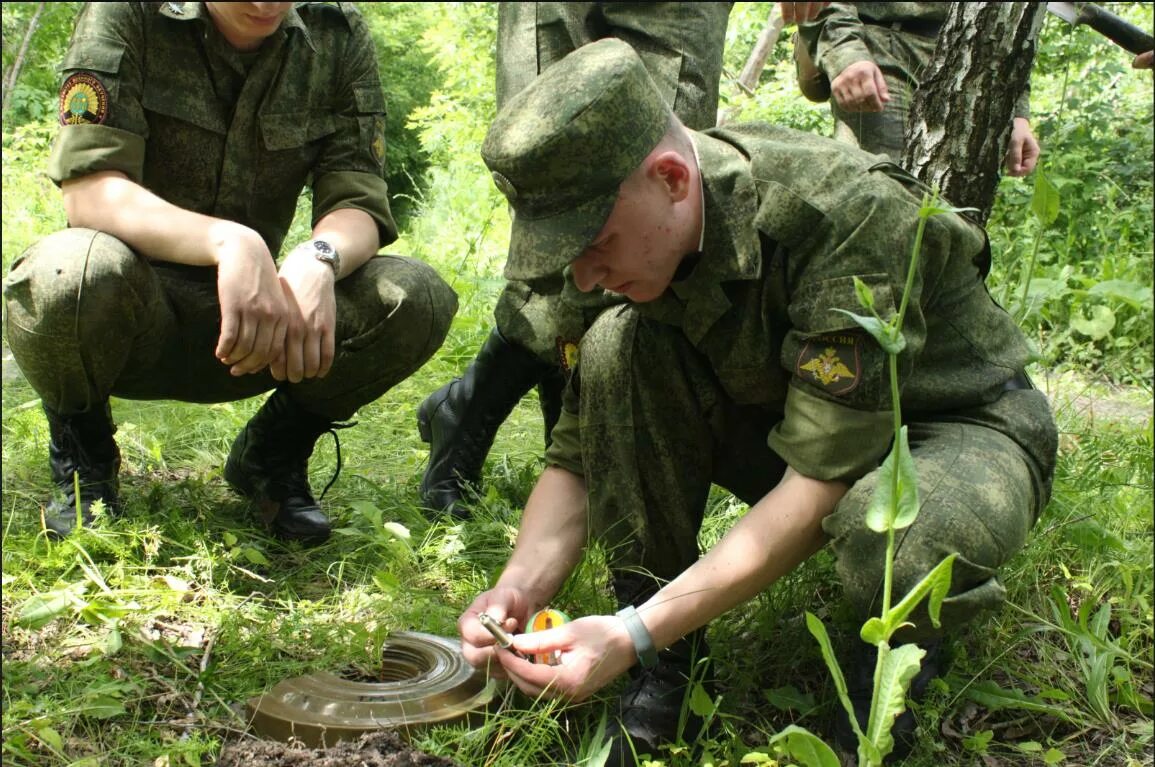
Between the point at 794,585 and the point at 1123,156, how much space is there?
5.25 m

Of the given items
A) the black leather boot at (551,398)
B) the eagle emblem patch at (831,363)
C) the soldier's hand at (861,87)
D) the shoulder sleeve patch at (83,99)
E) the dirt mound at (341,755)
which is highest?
the shoulder sleeve patch at (83,99)

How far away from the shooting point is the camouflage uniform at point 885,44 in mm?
4414

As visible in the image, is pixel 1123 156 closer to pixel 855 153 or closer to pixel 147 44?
pixel 855 153

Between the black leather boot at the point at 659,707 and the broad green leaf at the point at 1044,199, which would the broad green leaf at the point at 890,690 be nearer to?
the black leather boot at the point at 659,707

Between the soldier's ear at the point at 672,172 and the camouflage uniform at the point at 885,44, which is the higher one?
the soldier's ear at the point at 672,172

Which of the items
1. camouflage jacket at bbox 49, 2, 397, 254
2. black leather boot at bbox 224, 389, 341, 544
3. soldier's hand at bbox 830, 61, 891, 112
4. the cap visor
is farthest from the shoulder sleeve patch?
soldier's hand at bbox 830, 61, 891, 112

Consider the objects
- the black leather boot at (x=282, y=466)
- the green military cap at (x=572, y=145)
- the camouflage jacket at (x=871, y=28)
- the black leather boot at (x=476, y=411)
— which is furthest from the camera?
the camouflage jacket at (x=871, y=28)

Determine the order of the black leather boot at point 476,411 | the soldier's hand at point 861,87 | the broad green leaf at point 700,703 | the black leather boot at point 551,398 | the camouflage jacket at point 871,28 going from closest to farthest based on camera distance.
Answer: the broad green leaf at point 700,703 → the black leather boot at point 476,411 → the black leather boot at point 551,398 → the soldier's hand at point 861,87 → the camouflage jacket at point 871,28

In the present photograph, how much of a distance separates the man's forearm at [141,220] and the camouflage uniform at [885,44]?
252cm

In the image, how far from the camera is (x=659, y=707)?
2330 millimetres

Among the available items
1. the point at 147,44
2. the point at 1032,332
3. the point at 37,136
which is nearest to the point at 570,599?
the point at 147,44

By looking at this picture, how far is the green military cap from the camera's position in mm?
2025

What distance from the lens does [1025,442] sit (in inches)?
92.4

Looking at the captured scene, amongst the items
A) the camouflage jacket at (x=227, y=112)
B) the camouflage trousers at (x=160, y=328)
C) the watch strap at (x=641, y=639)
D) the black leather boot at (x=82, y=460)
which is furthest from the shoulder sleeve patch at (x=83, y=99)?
the watch strap at (x=641, y=639)
